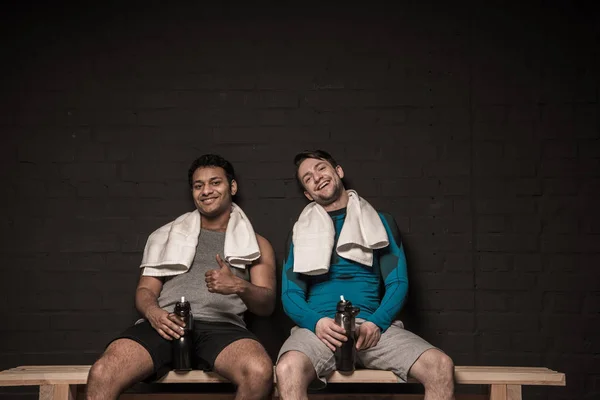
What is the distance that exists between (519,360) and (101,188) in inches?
100.0

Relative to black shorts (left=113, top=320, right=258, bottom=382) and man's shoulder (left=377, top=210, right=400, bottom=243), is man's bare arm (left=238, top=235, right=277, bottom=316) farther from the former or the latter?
man's shoulder (left=377, top=210, right=400, bottom=243)

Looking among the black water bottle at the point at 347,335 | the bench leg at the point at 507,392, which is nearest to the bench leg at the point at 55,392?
the black water bottle at the point at 347,335

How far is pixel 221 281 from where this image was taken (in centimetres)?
285

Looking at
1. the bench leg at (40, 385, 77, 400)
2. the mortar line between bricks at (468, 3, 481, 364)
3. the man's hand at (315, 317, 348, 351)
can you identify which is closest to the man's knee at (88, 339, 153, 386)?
the bench leg at (40, 385, 77, 400)

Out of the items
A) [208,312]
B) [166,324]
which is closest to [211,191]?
[208,312]

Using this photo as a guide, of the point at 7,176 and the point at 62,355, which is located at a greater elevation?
the point at 7,176

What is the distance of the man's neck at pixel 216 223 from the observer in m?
3.41

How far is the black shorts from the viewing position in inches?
110

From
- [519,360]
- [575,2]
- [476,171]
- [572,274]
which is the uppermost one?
[575,2]

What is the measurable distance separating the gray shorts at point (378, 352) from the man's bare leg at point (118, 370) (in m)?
0.60

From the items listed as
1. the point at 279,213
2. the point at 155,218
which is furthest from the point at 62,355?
the point at 279,213

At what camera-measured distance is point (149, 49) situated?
12.2 feet

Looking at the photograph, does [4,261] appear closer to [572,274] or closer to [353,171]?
[353,171]

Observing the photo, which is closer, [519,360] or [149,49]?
[519,360]
